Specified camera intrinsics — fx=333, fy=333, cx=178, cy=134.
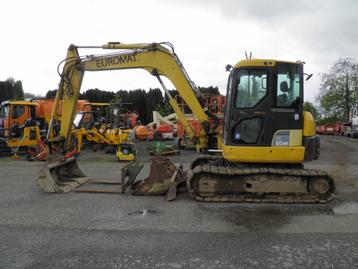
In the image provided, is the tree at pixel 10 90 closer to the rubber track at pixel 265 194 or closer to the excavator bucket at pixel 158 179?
the excavator bucket at pixel 158 179

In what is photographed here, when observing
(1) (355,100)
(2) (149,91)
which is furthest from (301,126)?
(1) (355,100)

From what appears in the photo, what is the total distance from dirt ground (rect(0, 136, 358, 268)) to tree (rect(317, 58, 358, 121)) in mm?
45396

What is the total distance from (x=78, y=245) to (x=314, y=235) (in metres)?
3.43

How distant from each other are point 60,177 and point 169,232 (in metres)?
4.34

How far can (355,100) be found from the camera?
47.2 metres

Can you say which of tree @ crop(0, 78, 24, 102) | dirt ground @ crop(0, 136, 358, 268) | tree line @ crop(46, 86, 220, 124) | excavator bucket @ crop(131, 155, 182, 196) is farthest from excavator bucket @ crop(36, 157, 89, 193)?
tree @ crop(0, 78, 24, 102)

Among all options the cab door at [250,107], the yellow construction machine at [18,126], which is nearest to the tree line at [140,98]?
the yellow construction machine at [18,126]

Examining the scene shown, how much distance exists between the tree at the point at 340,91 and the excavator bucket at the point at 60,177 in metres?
46.7

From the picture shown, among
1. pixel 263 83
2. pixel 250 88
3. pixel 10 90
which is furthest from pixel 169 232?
pixel 10 90

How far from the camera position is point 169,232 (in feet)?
16.8

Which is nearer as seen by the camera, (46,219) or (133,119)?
(46,219)

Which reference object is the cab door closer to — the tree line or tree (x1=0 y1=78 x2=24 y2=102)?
the tree line

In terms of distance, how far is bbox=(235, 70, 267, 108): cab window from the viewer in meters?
6.64

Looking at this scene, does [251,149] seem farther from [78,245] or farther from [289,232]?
[78,245]
